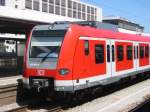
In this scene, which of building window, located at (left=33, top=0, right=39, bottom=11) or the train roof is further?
building window, located at (left=33, top=0, right=39, bottom=11)

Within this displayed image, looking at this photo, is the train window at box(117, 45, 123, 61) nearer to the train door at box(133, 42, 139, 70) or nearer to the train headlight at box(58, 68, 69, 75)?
the train door at box(133, 42, 139, 70)

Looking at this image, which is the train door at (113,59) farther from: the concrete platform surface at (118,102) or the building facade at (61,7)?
the building facade at (61,7)

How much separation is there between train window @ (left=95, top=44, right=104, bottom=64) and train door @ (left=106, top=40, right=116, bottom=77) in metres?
0.72

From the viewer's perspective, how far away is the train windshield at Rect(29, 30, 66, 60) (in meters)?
12.5

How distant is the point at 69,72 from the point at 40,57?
1.34 m

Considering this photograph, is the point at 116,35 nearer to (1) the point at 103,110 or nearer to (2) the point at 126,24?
(1) the point at 103,110

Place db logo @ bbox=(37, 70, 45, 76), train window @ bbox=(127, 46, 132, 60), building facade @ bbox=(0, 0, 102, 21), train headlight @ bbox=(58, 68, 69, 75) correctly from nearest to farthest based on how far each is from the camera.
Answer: train headlight @ bbox=(58, 68, 69, 75), db logo @ bbox=(37, 70, 45, 76), train window @ bbox=(127, 46, 132, 60), building facade @ bbox=(0, 0, 102, 21)

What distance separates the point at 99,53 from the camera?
47.2 feet

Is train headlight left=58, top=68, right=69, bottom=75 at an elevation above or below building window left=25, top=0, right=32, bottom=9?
below

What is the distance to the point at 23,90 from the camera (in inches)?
583

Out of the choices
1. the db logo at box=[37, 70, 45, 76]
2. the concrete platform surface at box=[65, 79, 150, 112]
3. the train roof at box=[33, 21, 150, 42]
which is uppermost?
the train roof at box=[33, 21, 150, 42]

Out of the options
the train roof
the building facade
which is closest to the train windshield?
the train roof

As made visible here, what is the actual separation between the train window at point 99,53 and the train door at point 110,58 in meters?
0.72

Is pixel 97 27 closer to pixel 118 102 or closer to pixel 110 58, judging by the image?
pixel 110 58
